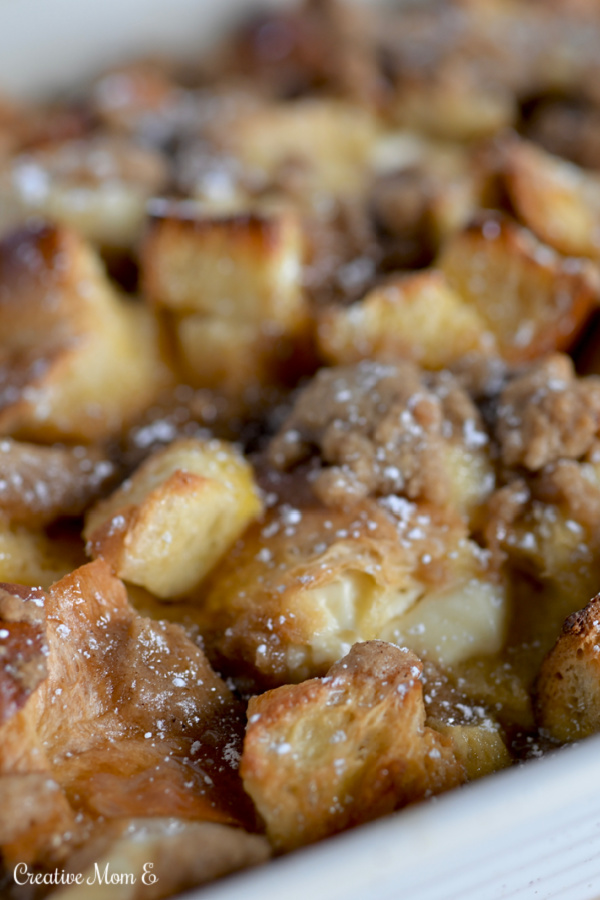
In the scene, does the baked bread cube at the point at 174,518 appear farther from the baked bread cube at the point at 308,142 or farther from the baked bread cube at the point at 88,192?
the baked bread cube at the point at 308,142

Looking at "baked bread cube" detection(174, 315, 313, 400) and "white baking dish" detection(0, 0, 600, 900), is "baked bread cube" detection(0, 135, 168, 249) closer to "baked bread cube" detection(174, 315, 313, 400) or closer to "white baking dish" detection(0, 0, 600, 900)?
"baked bread cube" detection(174, 315, 313, 400)

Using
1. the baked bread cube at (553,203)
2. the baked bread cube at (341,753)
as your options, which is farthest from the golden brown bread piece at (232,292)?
the baked bread cube at (341,753)

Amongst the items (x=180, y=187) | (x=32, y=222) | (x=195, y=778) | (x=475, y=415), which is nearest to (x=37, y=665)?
(x=195, y=778)

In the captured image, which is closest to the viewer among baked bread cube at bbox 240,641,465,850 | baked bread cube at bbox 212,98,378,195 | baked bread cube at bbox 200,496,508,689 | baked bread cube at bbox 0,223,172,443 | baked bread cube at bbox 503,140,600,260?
baked bread cube at bbox 240,641,465,850

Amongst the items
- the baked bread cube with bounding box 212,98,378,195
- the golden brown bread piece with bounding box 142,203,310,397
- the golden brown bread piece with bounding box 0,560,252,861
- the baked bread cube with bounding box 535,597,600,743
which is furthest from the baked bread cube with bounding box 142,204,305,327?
the baked bread cube with bounding box 535,597,600,743

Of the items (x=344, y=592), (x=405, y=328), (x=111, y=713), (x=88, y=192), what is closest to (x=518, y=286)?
(x=405, y=328)

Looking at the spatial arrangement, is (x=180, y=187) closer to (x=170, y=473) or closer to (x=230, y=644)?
(x=170, y=473)
